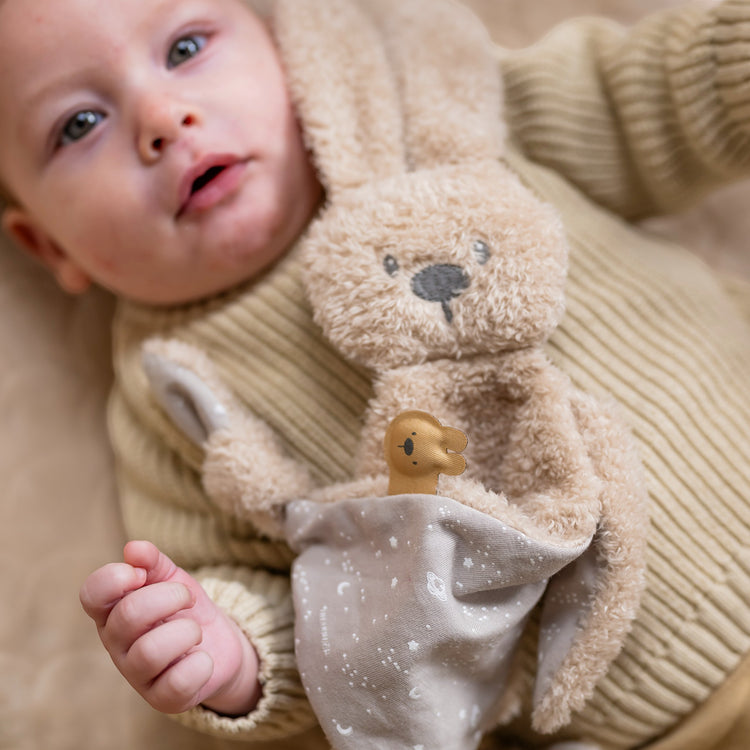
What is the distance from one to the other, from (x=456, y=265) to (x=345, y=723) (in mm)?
435

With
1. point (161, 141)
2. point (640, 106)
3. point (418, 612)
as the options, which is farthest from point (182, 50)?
point (418, 612)

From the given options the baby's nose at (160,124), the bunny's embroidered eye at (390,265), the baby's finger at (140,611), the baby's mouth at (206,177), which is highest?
the baby's nose at (160,124)

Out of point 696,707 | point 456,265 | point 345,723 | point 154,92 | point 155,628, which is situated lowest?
point 696,707

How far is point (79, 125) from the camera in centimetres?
84

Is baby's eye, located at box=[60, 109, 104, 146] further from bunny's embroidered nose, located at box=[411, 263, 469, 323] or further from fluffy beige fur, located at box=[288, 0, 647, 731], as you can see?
bunny's embroidered nose, located at box=[411, 263, 469, 323]

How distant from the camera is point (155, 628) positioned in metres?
0.64

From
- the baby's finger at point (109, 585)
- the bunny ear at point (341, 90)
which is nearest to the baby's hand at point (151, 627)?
the baby's finger at point (109, 585)

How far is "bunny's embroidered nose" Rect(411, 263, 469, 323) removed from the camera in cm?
72

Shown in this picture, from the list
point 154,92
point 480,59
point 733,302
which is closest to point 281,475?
point 154,92

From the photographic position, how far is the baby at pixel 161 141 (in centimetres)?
79

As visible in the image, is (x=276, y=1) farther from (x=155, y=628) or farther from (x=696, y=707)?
(x=696, y=707)

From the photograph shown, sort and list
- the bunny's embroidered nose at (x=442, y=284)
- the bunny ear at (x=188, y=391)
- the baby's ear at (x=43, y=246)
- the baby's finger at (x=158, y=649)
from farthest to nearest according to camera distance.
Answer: the baby's ear at (x=43, y=246)
the bunny ear at (x=188, y=391)
the bunny's embroidered nose at (x=442, y=284)
the baby's finger at (x=158, y=649)

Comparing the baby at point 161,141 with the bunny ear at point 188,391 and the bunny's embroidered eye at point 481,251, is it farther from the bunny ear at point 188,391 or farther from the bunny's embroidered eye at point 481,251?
the bunny's embroidered eye at point 481,251

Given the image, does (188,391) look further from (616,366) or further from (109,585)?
(616,366)
